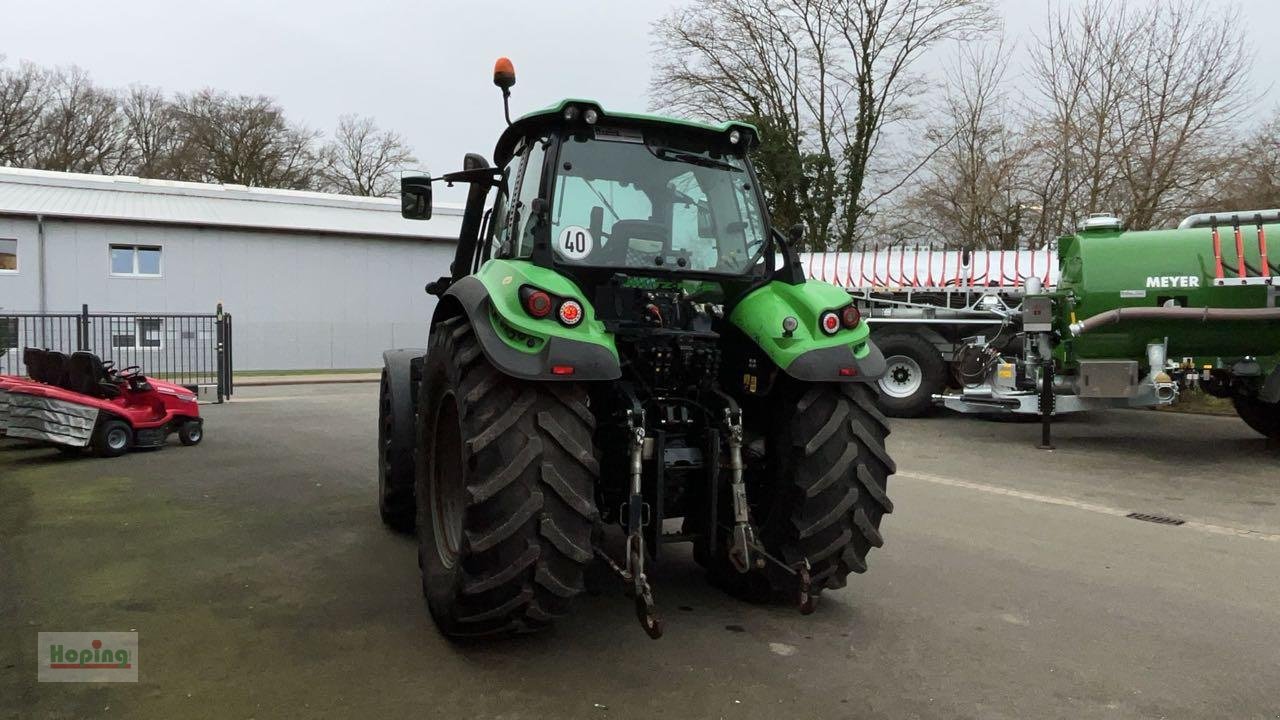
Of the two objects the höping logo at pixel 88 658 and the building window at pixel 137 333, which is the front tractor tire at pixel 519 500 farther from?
the building window at pixel 137 333

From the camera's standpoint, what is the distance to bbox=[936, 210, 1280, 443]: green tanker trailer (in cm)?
896

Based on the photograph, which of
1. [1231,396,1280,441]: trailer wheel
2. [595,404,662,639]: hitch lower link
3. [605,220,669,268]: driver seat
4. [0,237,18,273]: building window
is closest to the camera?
[595,404,662,639]: hitch lower link

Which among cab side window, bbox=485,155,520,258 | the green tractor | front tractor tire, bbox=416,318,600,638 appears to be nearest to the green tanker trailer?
the green tractor

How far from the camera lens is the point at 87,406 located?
8828 mm

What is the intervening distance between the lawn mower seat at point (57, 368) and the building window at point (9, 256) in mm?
17552

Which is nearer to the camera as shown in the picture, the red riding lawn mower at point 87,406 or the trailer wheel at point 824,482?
the trailer wheel at point 824,482

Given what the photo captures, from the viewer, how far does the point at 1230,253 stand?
9.03 metres

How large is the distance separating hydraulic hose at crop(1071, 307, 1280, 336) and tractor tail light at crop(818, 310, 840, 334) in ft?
21.6

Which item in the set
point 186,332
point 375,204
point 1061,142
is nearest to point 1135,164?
point 1061,142

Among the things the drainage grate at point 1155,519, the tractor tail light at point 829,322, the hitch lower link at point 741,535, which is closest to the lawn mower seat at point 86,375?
the hitch lower link at point 741,535

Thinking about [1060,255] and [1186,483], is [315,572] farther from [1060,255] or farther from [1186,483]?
[1060,255]

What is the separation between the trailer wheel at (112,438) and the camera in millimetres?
8945

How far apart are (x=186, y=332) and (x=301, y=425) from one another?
346 inches

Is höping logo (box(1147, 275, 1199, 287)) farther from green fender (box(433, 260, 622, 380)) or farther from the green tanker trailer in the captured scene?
green fender (box(433, 260, 622, 380))
